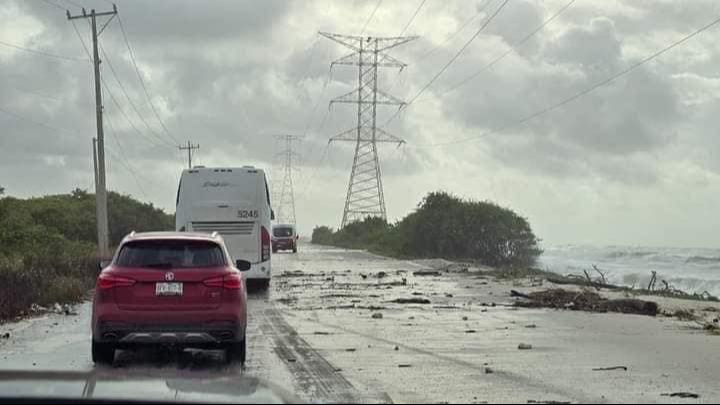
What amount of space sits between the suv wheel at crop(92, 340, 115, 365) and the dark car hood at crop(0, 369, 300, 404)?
284 inches

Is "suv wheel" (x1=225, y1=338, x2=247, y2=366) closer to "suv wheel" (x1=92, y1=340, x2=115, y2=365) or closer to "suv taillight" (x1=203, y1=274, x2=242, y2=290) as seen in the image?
"suv taillight" (x1=203, y1=274, x2=242, y2=290)

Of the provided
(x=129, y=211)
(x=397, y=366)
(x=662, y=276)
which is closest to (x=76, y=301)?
(x=397, y=366)

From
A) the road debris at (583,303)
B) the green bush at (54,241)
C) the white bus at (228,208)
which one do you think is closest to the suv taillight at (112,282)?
A: the green bush at (54,241)

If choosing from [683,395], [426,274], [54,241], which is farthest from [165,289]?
[54,241]

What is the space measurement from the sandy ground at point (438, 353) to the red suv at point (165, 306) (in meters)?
0.31

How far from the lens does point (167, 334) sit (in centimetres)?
1173

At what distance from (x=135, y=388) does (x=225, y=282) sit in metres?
7.66

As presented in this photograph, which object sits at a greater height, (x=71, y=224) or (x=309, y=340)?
(x=71, y=224)

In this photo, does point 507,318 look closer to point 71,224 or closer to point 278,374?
point 278,374

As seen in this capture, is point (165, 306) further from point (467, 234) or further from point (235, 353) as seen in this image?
point (467, 234)

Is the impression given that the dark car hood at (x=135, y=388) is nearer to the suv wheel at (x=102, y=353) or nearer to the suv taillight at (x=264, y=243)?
the suv wheel at (x=102, y=353)

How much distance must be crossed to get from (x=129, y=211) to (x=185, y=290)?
60216 millimetres

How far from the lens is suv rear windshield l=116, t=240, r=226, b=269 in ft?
39.5

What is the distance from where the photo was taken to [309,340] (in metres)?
14.7
